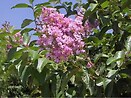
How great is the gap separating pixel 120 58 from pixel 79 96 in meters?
0.21

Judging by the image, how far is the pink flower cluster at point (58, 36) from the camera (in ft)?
4.12

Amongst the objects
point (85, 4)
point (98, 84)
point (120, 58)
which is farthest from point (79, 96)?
point (85, 4)

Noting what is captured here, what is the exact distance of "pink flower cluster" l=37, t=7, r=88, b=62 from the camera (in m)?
1.26

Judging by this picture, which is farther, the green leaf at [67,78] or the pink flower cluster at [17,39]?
the pink flower cluster at [17,39]

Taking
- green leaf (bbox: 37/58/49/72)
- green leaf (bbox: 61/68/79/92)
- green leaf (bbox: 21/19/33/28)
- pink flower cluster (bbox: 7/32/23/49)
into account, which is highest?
green leaf (bbox: 21/19/33/28)

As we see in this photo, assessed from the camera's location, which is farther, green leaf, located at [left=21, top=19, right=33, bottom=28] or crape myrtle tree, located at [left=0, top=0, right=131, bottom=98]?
green leaf, located at [left=21, top=19, right=33, bottom=28]

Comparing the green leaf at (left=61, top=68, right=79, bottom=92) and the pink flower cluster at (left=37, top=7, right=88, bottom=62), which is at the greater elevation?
the pink flower cluster at (left=37, top=7, right=88, bottom=62)

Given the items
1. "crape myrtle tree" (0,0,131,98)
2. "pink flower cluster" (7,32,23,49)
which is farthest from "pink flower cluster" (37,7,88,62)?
"pink flower cluster" (7,32,23,49)

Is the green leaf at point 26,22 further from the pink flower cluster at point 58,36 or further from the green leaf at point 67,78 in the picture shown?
the green leaf at point 67,78

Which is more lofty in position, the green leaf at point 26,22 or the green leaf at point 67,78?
the green leaf at point 26,22

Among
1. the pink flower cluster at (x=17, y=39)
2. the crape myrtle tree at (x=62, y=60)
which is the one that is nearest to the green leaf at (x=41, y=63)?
the crape myrtle tree at (x=62, y=60)

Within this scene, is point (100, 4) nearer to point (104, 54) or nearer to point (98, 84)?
point (104, 54)

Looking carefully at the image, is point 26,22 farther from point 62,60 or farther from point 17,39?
point 62,60

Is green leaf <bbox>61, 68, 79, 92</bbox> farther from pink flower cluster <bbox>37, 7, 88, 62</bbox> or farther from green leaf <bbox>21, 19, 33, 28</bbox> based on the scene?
green leaf <bbox>21, 19, 33, 28</bbox>
